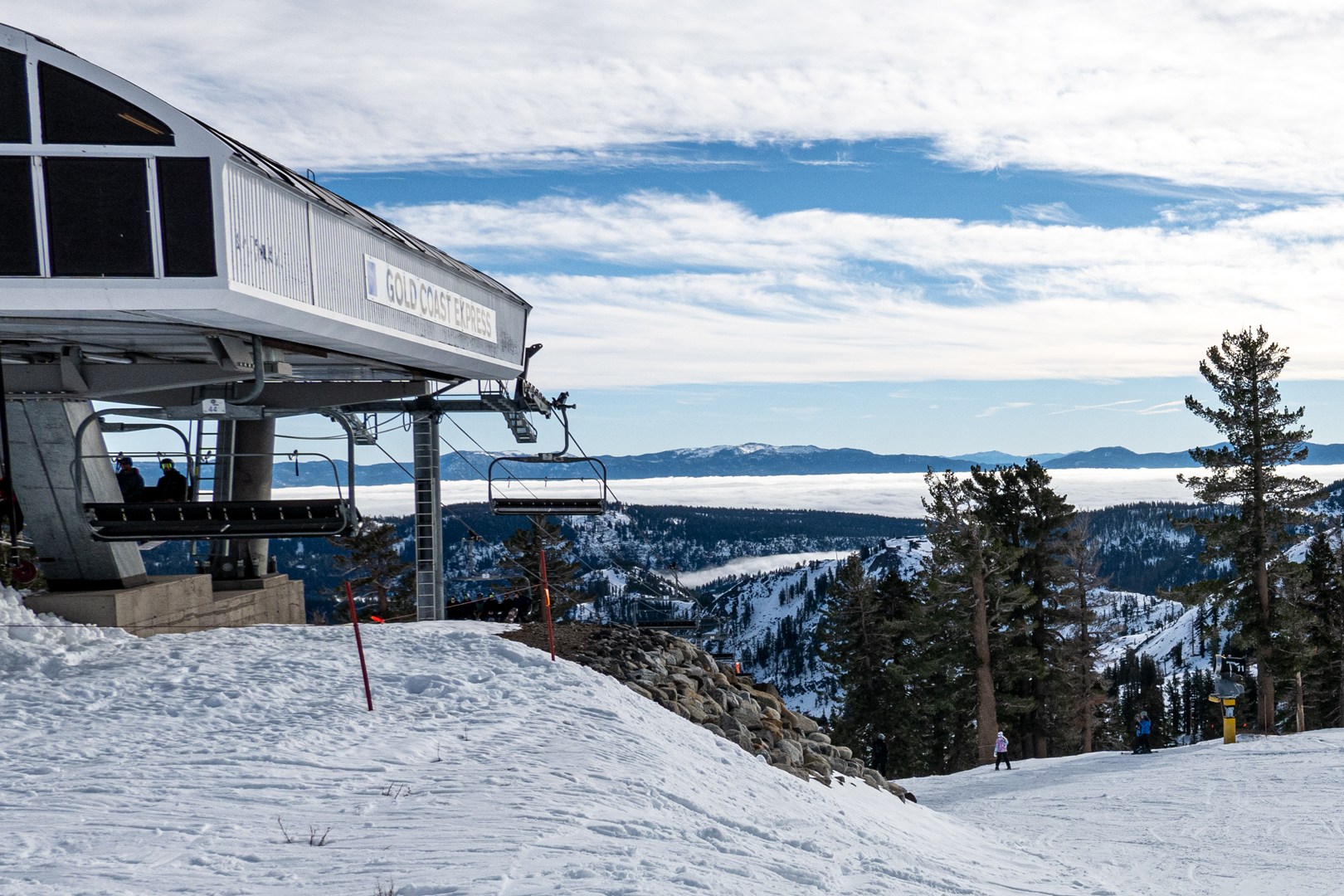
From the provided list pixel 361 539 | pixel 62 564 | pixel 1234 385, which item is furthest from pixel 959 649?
pixel 62 564

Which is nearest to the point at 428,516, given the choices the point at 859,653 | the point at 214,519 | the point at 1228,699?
the point at 214,519

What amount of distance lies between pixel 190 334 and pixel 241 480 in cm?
837

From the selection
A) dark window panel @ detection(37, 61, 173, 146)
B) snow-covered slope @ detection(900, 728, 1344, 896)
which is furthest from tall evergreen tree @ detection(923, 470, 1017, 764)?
dark window panel @ detection(37, 61, 173, 146)

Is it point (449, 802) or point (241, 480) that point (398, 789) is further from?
point (241, 480)

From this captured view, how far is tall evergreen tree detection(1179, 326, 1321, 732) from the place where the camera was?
3036 centimetres

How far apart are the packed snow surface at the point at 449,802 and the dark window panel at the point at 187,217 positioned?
4254 mm

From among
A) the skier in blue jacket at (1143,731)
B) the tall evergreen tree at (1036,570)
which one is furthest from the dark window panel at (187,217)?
the tall evergreen tree at (1036,570)

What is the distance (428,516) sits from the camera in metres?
18.8

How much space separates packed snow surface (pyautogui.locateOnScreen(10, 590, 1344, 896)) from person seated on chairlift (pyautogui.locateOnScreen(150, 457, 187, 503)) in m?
2.25

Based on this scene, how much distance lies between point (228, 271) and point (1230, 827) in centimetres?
1542

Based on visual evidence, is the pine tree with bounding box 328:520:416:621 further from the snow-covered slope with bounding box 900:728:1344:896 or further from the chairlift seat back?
the chairlift seat back

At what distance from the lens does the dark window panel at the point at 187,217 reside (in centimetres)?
871

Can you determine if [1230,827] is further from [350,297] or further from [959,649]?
[959,649]

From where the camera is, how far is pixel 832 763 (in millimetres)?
15133
